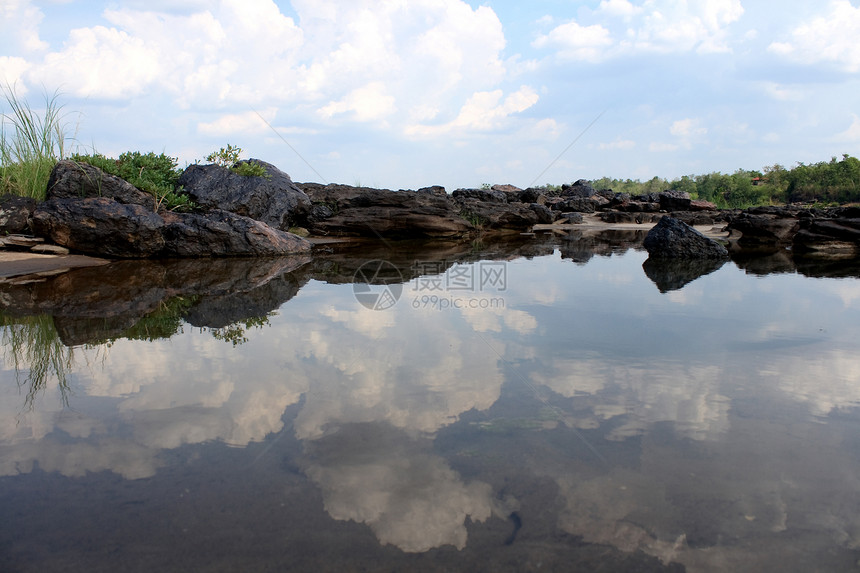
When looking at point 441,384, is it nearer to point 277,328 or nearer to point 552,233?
point 277,328

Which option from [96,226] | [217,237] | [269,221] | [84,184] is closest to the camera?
[96,226]

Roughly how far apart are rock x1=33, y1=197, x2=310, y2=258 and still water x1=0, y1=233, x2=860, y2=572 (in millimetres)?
5059

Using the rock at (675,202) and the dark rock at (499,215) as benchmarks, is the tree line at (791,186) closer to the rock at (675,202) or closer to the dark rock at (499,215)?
the rock at (675,202)


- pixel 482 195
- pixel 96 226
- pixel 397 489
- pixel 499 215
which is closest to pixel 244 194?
pixel 96 226

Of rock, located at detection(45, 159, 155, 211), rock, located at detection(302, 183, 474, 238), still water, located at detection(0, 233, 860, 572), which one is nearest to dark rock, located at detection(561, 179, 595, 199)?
rock, located at detection(302, 183, 474, 238)

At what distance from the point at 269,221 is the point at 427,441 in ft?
46.2

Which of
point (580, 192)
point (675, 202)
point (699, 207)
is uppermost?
point (580, 192)

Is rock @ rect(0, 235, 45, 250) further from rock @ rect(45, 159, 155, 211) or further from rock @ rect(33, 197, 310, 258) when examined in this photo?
rock @ rect(45, 159, 155, 211)

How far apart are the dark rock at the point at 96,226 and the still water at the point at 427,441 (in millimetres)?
5036

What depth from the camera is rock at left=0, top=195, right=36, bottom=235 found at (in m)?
11.1

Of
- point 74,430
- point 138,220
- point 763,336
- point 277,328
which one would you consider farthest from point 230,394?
point 138,220

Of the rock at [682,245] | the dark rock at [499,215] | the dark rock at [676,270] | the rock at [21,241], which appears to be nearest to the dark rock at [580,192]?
the dark rock at [499,215]

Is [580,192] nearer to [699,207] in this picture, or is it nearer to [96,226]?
[699,207]

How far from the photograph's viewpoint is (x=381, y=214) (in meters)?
17.9
